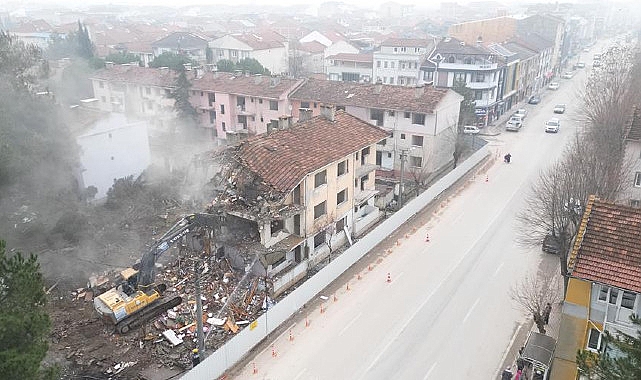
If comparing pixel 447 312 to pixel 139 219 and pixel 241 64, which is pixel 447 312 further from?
pixel 241 64

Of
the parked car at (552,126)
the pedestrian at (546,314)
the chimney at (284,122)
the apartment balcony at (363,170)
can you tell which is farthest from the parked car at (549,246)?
the parked car at (552,126)

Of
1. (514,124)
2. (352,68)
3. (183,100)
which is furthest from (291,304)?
(352,68)

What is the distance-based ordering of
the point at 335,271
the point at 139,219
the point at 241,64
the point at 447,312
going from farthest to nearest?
1. the point at 241,64
2. the point at 139,219
3. the point at 335,271
4. the point at 447,312

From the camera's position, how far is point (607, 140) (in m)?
32.2

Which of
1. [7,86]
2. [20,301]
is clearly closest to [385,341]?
[20,301]

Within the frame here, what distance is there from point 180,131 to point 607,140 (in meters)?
36.0

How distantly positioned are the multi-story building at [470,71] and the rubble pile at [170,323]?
34.8m

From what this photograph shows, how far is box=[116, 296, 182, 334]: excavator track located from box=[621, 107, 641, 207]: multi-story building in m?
24.9

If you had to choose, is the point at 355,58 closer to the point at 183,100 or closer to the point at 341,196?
the point at 183,100

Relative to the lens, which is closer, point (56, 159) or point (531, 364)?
point (531, 364)

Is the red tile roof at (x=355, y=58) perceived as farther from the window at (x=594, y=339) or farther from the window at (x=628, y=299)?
the window at (x=628, y=299)

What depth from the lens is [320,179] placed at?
86.0ft

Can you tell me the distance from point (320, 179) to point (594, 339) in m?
14.4

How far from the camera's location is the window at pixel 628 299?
14.7 meters
